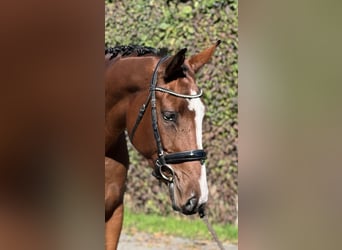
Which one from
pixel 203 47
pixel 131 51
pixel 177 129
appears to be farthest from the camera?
pixel 203 47

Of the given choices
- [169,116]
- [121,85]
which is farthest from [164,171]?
[121,85]

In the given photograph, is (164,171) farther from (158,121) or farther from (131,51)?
(131,51)

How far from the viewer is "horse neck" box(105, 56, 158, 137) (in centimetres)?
124

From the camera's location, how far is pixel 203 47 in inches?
62.0

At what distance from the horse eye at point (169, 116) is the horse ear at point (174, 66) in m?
0.09

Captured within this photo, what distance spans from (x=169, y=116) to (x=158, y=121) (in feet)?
0.11

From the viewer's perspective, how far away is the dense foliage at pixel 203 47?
1585mm

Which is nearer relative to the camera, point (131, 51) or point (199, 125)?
point (199, 125)

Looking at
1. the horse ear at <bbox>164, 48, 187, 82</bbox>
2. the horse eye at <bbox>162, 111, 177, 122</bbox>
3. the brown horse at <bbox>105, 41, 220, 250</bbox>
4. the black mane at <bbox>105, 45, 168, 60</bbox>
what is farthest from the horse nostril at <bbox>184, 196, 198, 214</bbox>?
the black mane at <bbox>105, 45, 168, 60</bbox>

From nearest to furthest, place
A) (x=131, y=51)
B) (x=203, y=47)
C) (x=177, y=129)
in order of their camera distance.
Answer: (x=177, y=129)
(x=131, y=51)
(x=203, y=47)

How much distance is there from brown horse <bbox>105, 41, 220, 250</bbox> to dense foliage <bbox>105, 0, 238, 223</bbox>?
28 centimetres
